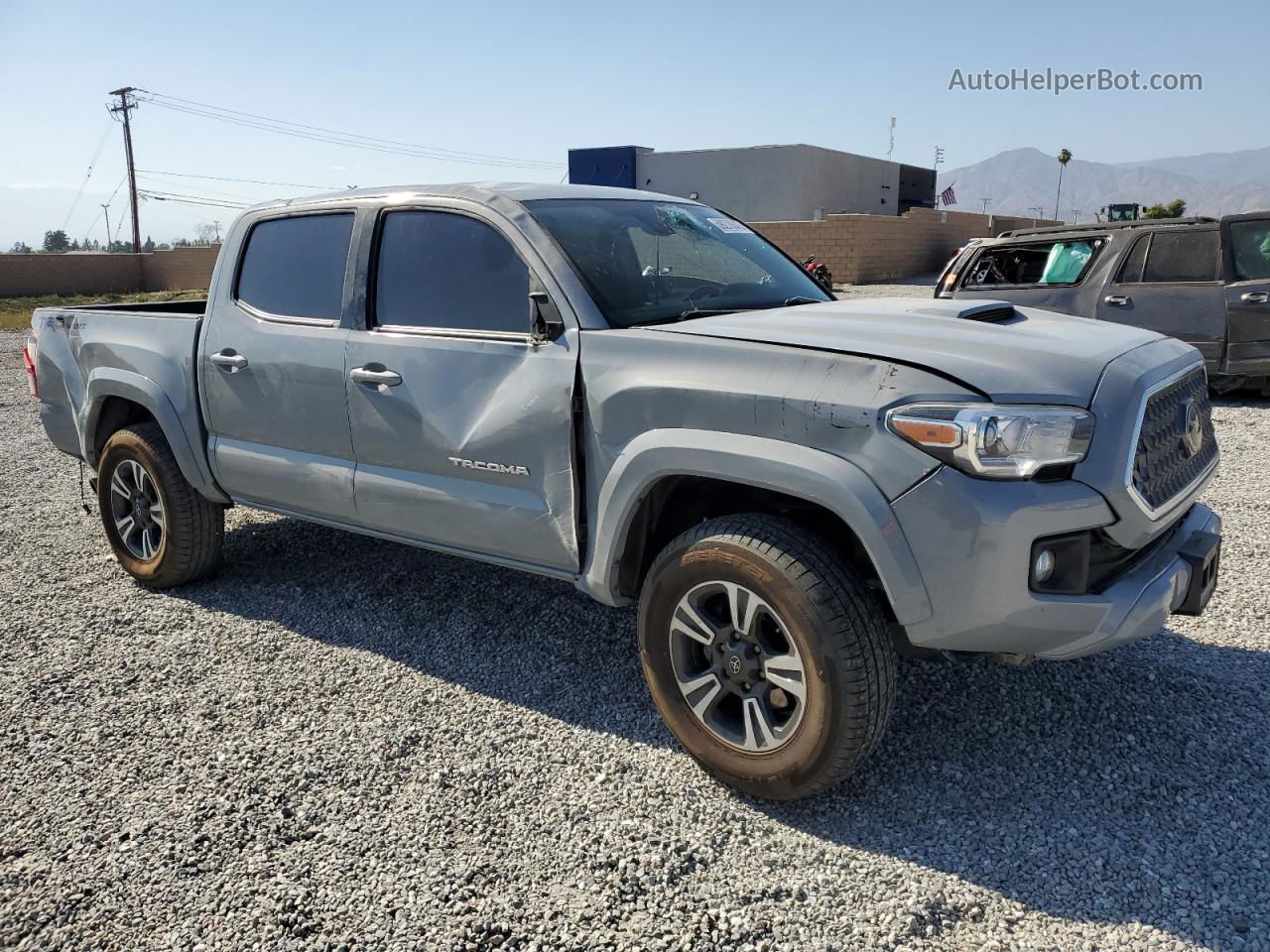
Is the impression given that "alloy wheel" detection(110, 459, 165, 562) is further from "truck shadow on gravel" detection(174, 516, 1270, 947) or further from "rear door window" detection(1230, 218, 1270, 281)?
"rear door window" detection(1230, 218, 1270, 281)

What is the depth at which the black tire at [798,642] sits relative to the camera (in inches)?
110

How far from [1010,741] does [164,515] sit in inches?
159

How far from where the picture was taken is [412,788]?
10.5 ft

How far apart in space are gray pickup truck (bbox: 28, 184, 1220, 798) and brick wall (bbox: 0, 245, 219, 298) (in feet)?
151

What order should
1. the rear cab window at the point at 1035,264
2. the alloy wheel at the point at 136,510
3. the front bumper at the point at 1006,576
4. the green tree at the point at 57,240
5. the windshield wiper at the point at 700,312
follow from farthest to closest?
the green tree at the point at 57,240
the rear cab window at the point at 1035,264
the alloy wheel at the point at 136,510
the windshield wiper at the point at 700,312
the front bumper at the point at 1006,576

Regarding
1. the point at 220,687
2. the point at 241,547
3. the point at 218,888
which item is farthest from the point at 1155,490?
the point at 241,547

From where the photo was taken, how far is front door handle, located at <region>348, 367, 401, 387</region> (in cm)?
381

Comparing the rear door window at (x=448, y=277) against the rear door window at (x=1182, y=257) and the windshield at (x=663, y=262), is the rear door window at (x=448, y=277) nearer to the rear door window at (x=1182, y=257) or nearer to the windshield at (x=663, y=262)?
the windshield at (x=663, y=262)

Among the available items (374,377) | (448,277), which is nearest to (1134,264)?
(448,277)

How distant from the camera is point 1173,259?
9.52 meters

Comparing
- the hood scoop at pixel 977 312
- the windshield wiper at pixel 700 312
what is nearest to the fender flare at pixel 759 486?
the windshield wiper at pixel 700 312

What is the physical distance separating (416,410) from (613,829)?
171cm

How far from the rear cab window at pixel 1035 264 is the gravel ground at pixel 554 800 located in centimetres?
601

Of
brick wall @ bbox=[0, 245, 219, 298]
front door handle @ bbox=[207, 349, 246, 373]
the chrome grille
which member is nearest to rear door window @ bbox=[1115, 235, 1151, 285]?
the chrome grille
